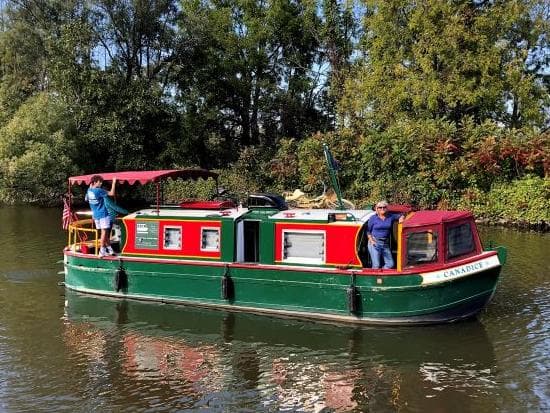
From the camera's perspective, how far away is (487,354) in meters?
10.2

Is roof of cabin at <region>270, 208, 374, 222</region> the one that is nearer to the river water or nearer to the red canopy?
the river water

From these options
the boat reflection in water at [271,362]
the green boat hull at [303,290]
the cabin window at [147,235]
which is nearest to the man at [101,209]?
the green boat hull at [303,290]

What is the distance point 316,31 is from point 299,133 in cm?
698

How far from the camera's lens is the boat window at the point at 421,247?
1109cm

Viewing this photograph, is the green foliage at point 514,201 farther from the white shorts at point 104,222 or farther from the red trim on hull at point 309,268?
the white shorts at point 104,222

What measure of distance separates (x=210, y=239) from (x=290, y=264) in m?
2.00

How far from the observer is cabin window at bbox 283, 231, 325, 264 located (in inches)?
469

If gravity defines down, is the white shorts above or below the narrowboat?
above

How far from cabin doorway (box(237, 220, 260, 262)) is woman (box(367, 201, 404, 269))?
2586 millimetres

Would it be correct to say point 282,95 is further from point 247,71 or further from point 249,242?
point 249,242

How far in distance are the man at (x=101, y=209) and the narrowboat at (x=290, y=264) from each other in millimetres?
301

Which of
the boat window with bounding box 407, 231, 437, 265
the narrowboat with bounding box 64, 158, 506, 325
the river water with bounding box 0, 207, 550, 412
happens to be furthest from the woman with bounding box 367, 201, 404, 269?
the river water with bounding box 0, 207, 550, 412

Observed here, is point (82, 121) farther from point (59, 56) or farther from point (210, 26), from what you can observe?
point (210, 26)

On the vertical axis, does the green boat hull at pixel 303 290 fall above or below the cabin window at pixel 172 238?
below
